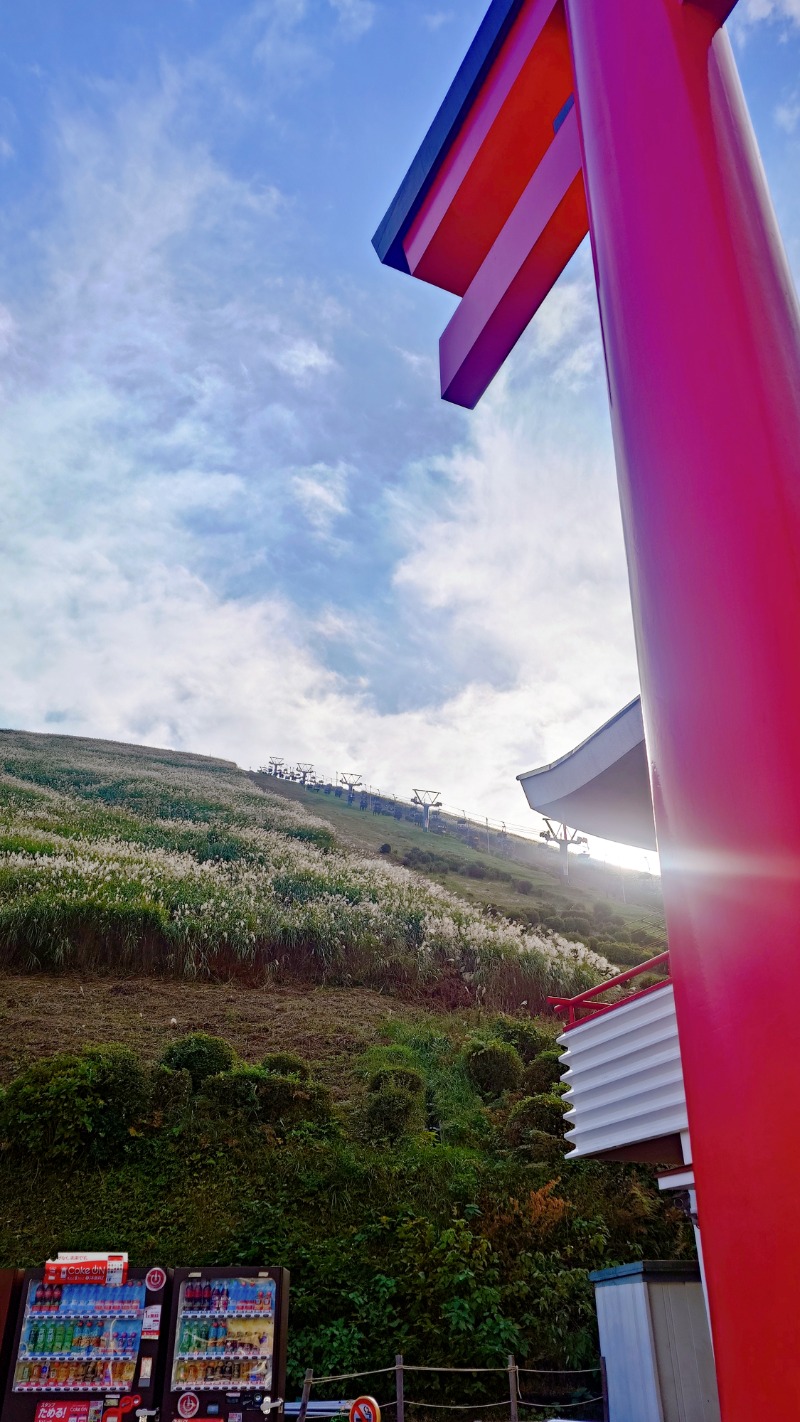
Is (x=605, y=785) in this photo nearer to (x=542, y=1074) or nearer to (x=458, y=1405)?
(x=458, y=1405)

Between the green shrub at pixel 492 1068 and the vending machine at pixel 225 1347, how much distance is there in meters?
5.36

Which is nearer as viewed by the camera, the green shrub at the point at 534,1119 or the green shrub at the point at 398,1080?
the green shrub at the point at 534,1119

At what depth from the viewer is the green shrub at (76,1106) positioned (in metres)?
9.09

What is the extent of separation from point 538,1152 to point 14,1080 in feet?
19.6

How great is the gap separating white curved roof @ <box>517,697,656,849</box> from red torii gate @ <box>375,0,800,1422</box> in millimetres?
3844

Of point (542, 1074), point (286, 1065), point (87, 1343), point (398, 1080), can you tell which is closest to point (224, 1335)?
point (87, 1343)

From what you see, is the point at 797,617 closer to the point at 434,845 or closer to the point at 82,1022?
the point at 82,1022

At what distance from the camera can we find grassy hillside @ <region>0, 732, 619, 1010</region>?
486 inches

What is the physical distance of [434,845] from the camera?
76.6 ft

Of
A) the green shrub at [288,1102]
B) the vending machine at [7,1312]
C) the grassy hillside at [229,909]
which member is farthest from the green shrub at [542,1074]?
the vending machine at [7,1312]

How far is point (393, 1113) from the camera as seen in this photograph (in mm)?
10352

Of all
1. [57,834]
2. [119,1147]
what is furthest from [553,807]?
[57,834]

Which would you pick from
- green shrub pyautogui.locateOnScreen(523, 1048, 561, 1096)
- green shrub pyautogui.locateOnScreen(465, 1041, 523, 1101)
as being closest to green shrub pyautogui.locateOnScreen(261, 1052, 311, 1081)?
green shrub pyautogui.locateOnScreen(465, 1041, 523, 1101)

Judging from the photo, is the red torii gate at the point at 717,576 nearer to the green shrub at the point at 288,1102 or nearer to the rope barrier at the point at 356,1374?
the rope barrier at the point at 356,1374
